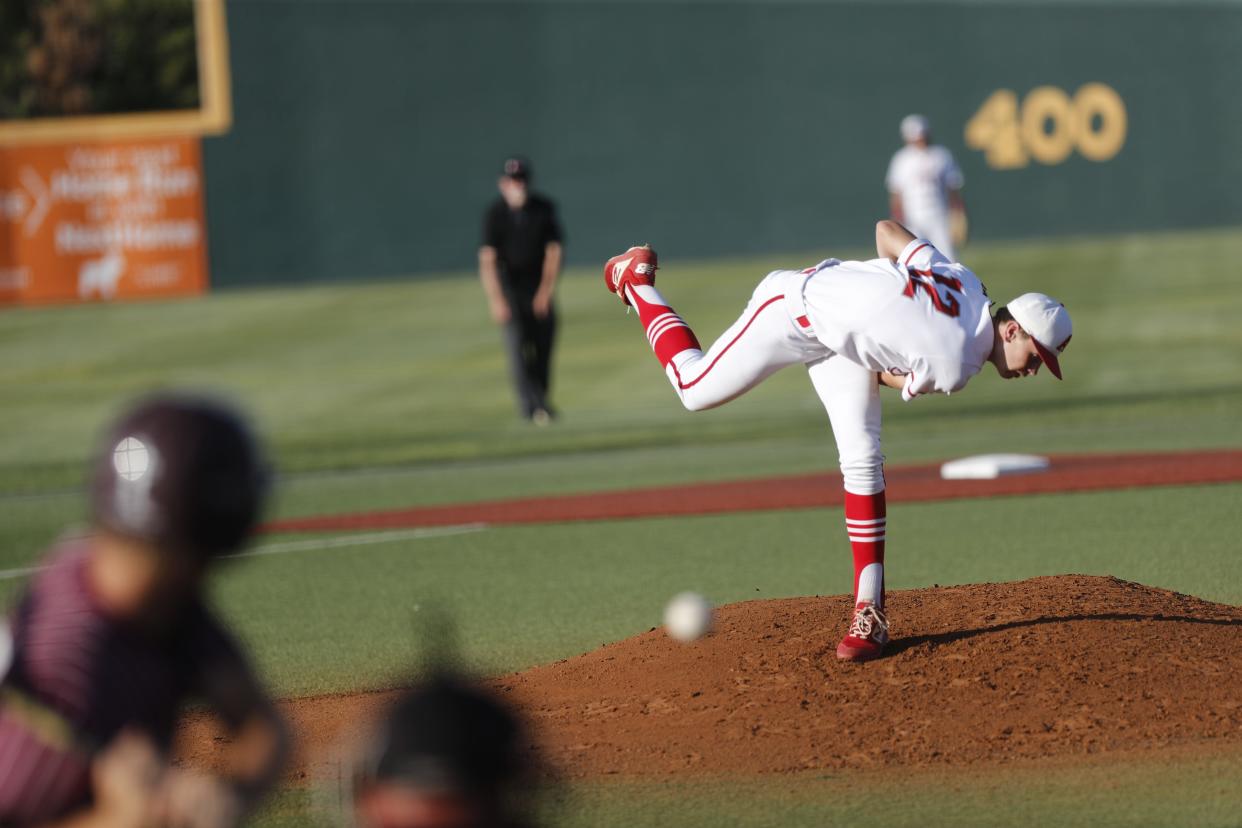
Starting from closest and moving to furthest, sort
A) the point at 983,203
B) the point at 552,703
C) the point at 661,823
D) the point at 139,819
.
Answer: the point at 139,819
the point at 661,823
the point at 552,703
the point at 983,203

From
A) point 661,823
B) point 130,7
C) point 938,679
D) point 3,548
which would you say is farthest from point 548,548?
point 130,7

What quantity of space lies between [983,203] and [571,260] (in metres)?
7.17

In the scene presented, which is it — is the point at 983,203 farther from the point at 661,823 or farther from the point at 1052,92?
the point at 661,823

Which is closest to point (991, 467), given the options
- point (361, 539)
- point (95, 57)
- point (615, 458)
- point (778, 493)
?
point (778, 493)

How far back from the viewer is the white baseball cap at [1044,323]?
5316mm

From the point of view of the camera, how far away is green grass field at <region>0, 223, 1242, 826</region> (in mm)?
Result: 4984

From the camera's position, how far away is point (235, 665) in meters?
2.79

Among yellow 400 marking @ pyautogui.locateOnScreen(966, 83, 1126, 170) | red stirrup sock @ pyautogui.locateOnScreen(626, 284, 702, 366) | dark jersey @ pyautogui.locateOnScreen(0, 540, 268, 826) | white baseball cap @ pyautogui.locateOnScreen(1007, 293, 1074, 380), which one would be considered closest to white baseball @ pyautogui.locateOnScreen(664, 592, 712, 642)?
red stirrup sock @ pyautogui.locateOnScreen(626, 284, 702, 366)

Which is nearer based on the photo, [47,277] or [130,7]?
[47,277]

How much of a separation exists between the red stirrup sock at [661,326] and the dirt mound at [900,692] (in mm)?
1056

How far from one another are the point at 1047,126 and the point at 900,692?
25.4m

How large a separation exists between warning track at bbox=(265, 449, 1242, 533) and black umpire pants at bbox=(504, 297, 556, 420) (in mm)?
3756

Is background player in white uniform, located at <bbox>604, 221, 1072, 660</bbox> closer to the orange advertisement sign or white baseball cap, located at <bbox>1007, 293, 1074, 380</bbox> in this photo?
white baseball cap, located at <bbox>1007, 293, 1074, 380</bbox>

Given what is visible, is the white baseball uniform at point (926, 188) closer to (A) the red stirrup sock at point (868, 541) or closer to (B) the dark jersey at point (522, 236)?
(B) the dark jersey at point (522, 236)
